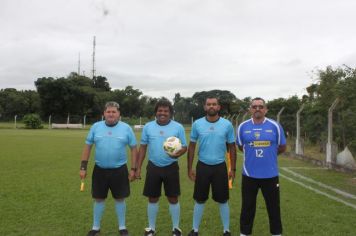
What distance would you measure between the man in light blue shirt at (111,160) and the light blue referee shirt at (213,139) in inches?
36.9

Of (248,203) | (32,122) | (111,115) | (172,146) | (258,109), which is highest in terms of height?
(32,122)

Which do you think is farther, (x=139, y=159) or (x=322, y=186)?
(x=322, y=186)

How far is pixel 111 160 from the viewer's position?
6.18 meters

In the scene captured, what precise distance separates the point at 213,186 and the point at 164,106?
4.17 ft

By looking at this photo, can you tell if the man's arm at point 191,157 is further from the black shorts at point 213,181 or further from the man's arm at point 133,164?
the man's arm at point 133,164

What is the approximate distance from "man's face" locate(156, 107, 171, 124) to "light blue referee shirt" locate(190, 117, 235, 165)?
41cm

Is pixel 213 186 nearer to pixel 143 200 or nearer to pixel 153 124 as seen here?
pixel 153 124

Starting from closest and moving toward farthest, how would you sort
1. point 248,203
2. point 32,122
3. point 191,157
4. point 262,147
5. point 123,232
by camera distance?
point 262,147 < point 248,203 < point 123,232 < point 191,157 < point 32,122

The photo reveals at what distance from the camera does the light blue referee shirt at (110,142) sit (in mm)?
6176

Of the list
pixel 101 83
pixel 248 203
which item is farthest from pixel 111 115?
pixel 101 83

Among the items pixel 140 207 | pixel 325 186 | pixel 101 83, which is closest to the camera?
pixel 140 207

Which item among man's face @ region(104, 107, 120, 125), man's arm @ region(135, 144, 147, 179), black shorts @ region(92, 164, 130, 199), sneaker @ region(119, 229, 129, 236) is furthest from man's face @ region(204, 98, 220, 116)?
sneaker @ region(119, 229, 129, 236)

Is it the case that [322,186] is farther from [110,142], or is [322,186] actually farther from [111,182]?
[110,142]

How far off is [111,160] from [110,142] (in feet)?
0.80
